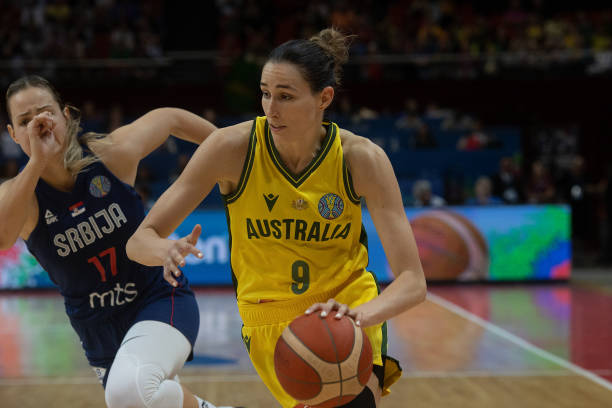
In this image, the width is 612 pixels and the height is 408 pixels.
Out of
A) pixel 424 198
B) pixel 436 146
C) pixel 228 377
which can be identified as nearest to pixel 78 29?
pixel 436 146

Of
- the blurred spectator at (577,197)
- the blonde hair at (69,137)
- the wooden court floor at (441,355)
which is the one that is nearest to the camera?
the blonde hair at (69,137)

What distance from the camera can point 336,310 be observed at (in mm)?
2314

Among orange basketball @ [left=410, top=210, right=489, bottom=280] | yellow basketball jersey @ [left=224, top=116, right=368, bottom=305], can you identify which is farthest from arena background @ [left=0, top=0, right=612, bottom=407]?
yellow basketball jersey @ [left=224, top=116, right=368, bottom=305]

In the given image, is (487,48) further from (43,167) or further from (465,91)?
(43,167)

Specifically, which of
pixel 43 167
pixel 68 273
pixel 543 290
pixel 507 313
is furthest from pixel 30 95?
→ pixel 543 290

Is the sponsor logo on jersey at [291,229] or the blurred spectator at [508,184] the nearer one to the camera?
the sponsor logo on jersey at [291,229]

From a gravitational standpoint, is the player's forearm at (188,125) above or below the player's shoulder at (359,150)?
above

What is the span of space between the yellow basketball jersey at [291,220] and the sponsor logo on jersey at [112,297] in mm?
650

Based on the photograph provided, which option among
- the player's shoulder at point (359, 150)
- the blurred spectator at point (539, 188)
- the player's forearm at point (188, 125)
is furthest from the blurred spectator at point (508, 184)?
the player's shoulder at point (359, 150)

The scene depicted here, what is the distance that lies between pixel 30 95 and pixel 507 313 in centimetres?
610

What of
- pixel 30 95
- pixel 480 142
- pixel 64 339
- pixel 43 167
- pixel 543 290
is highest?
pixel 30 95

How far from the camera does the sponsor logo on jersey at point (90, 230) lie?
3.05 meters

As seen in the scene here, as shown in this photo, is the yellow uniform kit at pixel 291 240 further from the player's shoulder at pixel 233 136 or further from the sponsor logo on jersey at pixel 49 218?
the sponsor logo on jersey at pixel 49 218

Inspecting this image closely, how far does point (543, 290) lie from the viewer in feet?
30.5
